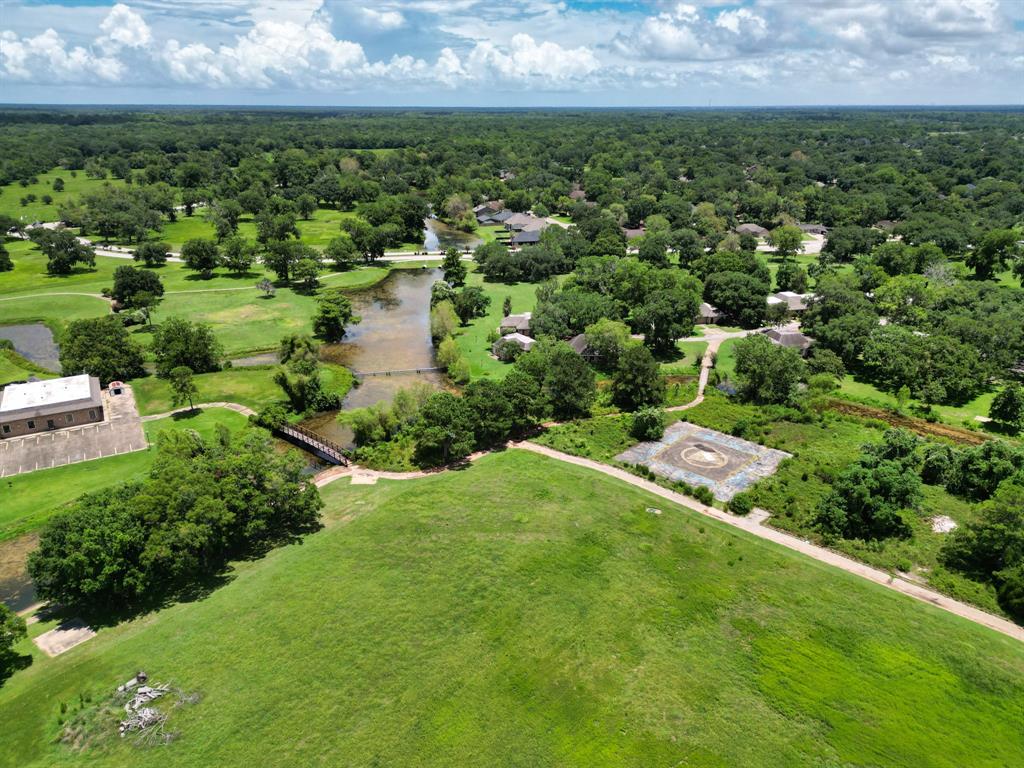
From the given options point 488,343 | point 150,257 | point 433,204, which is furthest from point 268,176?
point 488,343

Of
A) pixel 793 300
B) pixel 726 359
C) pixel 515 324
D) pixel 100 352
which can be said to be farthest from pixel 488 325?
pixel 100 352

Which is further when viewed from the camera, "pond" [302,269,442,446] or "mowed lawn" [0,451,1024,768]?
"pond" [302,269,442,446]

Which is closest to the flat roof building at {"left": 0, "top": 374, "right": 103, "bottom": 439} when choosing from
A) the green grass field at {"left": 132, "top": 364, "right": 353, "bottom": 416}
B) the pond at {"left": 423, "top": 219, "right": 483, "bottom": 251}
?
the green grass field at {"left": 132, "top": 364, "right": 353, "bottom": 416}

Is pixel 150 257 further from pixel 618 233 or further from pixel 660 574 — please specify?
pixel 660 574

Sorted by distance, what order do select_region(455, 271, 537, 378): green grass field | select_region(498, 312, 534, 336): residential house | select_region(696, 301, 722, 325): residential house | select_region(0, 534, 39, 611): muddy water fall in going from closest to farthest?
1. select_region(0, 534, 39, 611): muddy water
2. select_region(455, 271, 537, 378): green grass field
3. select_region(498, 312, 534, 336): residential house
4. select_region(696, 301, 722, 325): residential house

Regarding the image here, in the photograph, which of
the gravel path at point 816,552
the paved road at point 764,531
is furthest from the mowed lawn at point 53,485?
the gravel path at point 816,552

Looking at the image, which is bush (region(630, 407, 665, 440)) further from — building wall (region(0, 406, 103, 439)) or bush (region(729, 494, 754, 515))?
building wall (region(0, 406, 103, 439))
